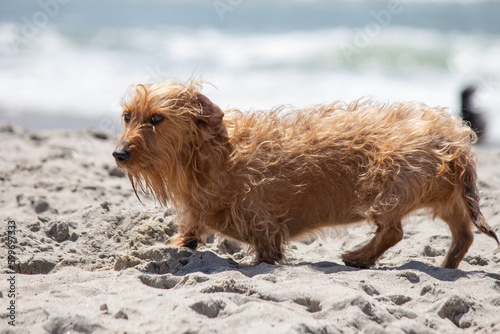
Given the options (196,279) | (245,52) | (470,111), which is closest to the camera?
(196,279)

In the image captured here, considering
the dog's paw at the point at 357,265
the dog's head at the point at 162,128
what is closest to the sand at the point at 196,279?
the dog's paw at the point at 357,265

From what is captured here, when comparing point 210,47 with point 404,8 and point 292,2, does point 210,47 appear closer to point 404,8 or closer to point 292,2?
point 292,2

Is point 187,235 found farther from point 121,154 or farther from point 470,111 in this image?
point 470,111

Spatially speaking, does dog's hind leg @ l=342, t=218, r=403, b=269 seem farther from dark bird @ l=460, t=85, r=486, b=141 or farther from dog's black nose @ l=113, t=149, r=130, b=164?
dark bird @ l=460, t=85, r=486, b=141

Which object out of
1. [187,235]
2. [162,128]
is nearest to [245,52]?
[187,235]

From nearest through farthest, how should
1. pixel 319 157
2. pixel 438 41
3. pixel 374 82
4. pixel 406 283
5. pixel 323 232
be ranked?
1. pixel 406 283
2. pixel 319 157
3. pixel 323 232
4. pixel 374 82
5. pixel 438 41

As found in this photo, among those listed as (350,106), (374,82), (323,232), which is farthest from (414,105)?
(374,82)

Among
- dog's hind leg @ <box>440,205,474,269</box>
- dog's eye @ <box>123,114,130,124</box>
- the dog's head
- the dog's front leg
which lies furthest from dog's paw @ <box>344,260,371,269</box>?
dog's eye @ <box>123,114,130,124</box>

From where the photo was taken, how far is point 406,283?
376 cm

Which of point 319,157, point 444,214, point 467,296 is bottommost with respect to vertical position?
point 467,296

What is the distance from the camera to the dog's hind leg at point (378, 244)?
417 centimetres

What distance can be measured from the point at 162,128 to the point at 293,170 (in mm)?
1004

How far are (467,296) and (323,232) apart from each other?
1.27 metres

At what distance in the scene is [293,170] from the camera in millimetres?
4164
